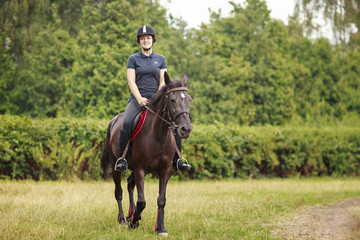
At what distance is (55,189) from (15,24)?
74.0ft

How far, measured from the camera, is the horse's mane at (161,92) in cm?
607

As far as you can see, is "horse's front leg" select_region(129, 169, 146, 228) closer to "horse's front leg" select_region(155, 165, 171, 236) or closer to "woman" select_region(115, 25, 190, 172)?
"horse's front leg" select_region(155, 165, 171, 236)

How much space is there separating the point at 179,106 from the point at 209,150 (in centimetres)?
971

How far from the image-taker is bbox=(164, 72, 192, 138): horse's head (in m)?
5.66

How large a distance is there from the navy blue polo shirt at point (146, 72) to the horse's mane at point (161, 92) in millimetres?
463

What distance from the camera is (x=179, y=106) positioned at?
19.2 feet

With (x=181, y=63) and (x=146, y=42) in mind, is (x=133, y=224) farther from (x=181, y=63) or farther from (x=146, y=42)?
(x=181, y=63)

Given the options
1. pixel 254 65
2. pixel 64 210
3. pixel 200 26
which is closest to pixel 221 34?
pixel 200 26

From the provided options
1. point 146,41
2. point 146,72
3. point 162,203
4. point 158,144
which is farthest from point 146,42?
point 162,203

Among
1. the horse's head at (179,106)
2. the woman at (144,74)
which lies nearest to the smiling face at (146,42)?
the woman at (144,74)

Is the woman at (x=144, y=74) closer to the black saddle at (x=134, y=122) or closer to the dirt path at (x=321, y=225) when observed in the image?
the black saddle at (x=134, y=122)

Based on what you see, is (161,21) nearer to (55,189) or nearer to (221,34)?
(221,34)

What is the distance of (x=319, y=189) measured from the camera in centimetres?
1320

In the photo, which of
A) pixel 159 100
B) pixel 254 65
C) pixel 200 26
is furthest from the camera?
pixel 200 26
